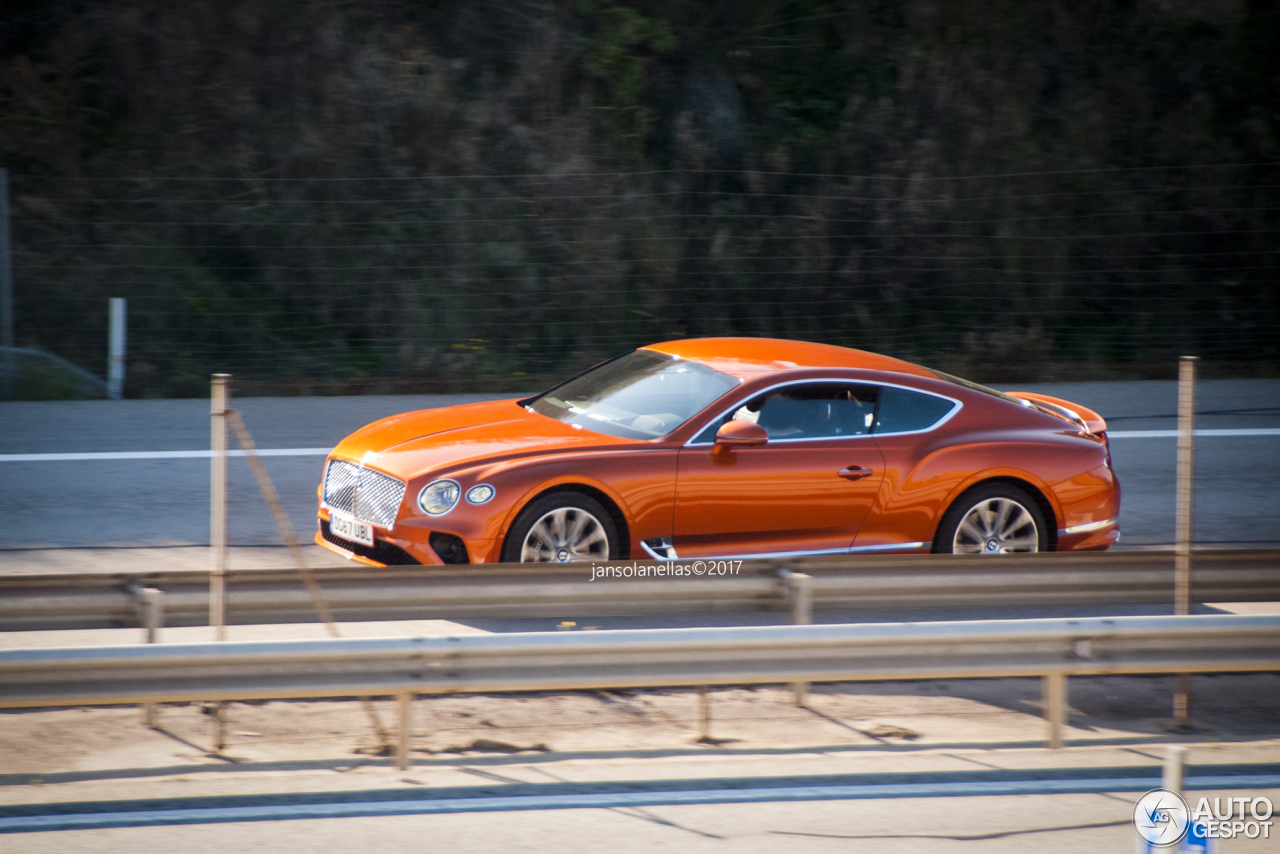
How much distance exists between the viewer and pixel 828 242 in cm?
1606

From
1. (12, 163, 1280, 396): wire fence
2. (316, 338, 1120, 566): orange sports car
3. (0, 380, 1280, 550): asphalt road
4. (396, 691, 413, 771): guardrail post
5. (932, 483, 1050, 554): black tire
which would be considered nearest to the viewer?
(396, 691, 413, 771): guardrail post

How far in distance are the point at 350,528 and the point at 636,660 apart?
2.57 meters

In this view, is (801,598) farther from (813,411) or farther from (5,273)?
(5,273)

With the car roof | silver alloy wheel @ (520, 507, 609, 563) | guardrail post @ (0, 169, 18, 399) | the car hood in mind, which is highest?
guardrail post @ (0, 169, 18, 399)

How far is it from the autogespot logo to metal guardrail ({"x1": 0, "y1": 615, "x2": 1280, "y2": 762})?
2185 millimetres

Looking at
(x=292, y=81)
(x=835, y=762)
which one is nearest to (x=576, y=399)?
(x=835, y=762)

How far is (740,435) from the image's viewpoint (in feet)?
23.9

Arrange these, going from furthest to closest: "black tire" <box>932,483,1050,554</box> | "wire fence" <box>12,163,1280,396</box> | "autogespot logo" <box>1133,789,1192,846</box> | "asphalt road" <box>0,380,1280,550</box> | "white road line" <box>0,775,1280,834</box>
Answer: "wire fence" <box>12,163,1280,396</box> → "asphalt road" <box>0,380,1280,550</box> → "black tire" <box>932,483,1050,554</box> → "white road line" <box>0,775,1280,834</box> → "autogespot logo" <box>1133,789,1192,846</box>

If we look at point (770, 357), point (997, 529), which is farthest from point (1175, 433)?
point (770, 357)

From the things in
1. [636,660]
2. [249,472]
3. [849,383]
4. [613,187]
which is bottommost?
[636,660]

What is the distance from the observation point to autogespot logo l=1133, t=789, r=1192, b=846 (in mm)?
3010

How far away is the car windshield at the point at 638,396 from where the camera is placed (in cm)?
754

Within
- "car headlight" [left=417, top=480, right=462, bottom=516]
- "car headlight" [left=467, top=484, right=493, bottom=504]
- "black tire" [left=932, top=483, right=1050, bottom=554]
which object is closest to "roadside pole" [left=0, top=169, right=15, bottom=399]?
"car headlight" [left=417, top=480, right=462, bottom=516]

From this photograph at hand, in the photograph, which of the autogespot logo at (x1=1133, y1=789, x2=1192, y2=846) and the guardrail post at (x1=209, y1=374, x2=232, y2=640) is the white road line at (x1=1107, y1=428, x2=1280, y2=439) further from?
the autogespot logo at (x1=1133, y1=789, x2=1192, y2=846)
